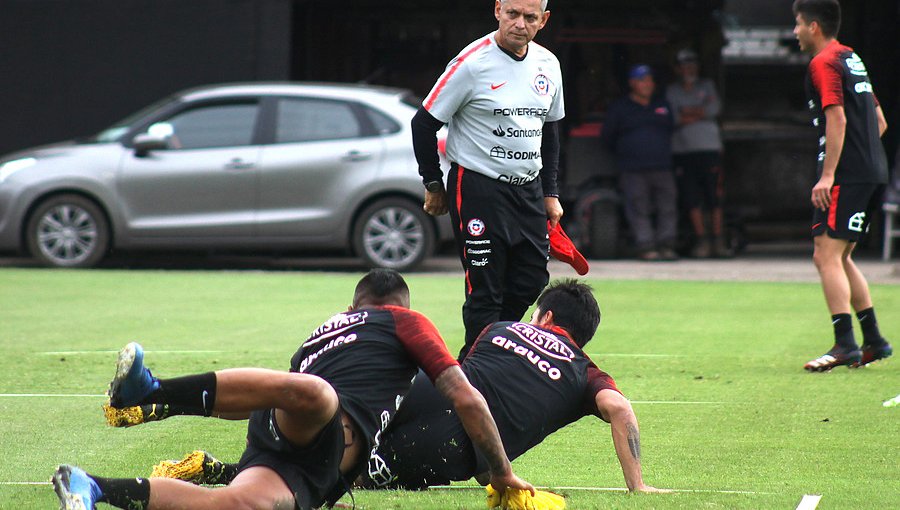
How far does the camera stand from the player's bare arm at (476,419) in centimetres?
440

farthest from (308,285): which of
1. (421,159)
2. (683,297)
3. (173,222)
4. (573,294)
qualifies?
(573,294)

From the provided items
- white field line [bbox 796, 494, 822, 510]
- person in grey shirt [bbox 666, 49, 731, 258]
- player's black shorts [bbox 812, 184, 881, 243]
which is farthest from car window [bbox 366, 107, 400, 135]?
white field line [bbox 796, 494, 822, 510]

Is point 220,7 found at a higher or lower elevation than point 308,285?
higher

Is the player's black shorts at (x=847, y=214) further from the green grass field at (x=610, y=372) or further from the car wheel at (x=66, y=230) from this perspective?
the car wheel at (x=66, y=230)

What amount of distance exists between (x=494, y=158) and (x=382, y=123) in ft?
25.4

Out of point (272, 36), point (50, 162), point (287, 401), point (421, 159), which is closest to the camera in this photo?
point (287, 401)

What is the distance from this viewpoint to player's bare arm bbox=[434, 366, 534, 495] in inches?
173

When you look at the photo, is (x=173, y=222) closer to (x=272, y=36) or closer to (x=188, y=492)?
(x=272, y=36)

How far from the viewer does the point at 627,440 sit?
4.94 m

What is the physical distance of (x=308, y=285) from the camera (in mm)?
12625

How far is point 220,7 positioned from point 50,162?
341cm

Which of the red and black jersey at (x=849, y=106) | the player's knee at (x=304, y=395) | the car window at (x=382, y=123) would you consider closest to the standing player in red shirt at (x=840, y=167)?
the red and black jersey at (x=849, y=106)

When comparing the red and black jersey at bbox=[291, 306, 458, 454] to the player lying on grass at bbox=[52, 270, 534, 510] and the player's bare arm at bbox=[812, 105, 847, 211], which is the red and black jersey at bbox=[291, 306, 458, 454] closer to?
the player lying on grass at bbox=[52, 270, 534, 510]

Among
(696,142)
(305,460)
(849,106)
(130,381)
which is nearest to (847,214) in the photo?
(849,106)
